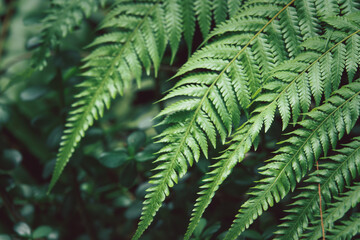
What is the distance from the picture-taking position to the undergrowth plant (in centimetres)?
74

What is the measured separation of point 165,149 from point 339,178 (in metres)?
0.48

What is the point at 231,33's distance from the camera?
94 cm

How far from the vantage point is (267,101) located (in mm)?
834

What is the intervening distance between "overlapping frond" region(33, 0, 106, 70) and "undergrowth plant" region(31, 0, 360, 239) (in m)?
0.23

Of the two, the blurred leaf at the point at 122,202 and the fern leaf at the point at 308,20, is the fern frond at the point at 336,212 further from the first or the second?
the blurred leaf at the point at 122,202

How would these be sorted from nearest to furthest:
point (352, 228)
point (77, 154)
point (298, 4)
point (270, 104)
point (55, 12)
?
point (352, 228)
point (270, 104)
point (298, 4)
point (55, 12)
point (77, 154)

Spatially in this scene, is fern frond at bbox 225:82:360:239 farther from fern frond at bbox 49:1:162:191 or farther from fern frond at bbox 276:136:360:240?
fern frond at bbox 49:1:162:191

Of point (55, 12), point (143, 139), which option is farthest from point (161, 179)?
point (55, 12)

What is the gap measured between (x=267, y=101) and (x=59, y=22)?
0.86 metres

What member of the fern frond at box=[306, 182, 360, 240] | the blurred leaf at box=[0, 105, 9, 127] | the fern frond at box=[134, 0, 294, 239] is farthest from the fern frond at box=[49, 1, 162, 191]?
the fern frond at box=[306, 182, 360, 240]

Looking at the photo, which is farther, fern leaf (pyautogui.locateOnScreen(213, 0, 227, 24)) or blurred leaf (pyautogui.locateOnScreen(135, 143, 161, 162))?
blurred leaf (pyautogui.locateOnScreen(135, 143, 161, 162))

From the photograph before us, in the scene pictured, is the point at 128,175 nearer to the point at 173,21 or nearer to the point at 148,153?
the point at 148,153

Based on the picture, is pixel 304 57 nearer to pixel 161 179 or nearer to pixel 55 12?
pixel 161 179

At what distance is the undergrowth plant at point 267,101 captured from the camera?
74 centimetres
